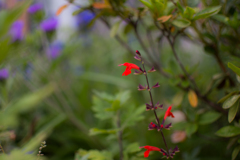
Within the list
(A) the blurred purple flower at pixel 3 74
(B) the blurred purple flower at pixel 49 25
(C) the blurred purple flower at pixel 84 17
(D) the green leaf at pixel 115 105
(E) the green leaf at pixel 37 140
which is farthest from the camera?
(C) the blurred purple flower at pixel 84 17

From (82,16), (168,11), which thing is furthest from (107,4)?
(82,16)

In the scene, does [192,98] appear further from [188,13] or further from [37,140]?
[37,140]

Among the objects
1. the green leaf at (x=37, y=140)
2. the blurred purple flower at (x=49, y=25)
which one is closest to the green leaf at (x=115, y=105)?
the green leaf at (x=37, y=140)

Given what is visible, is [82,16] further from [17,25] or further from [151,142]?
[151,142]

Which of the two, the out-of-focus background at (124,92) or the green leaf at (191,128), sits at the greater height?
the out-of-focus background at (124,92)

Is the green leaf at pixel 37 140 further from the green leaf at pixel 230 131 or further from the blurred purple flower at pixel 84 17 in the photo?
the blurred purple flower at pixel 84 17

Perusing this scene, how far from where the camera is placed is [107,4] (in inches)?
20.9

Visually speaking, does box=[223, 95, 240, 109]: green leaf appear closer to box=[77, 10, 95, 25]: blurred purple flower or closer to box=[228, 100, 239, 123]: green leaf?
box=[228, 100, 239, 123]: green leaf

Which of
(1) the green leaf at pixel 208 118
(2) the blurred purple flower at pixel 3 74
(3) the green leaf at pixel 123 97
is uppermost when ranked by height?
(2) the blurred purple flower at pixel 3 74

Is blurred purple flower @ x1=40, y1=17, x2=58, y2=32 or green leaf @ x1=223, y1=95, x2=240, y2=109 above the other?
blurred purple flower @ x1=40, y1=17, x2=58, y2=32

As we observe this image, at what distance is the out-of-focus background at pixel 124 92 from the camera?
43 centimetres

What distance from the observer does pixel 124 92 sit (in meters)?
0.53

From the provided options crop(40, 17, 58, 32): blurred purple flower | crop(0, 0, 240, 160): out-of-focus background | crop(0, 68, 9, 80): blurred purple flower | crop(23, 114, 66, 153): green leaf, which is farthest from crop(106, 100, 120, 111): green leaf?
crop(40, 17, 58, 32): blurred purple flower

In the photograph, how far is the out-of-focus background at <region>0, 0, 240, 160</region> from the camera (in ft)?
1.42
